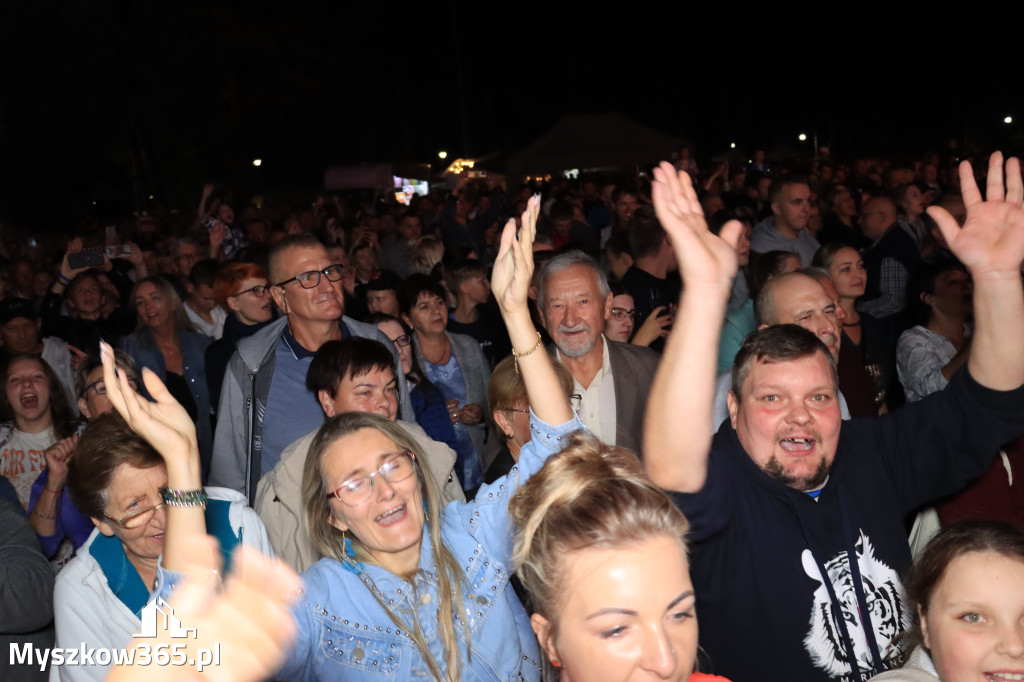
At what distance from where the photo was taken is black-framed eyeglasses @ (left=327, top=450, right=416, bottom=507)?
251 cm

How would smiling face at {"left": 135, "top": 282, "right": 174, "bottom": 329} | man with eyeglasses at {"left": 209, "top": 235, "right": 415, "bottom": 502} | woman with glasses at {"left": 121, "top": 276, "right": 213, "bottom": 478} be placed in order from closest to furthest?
man with eyeglasses at {"left": 209, "top": 235, "right": 415, "bottom": 502} → woman with glasses at {"left": 121, "top": 276, "right": 213, "bottom": 478} → smiling face at {"left": 135, "top": 282, "right": 174, "bottom": 329}

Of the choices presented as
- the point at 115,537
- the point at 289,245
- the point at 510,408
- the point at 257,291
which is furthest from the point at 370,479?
the point at 257,291

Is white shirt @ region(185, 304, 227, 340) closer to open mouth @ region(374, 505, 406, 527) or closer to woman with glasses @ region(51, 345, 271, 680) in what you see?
woman with glasses @ region(51, 345, 271, 680)

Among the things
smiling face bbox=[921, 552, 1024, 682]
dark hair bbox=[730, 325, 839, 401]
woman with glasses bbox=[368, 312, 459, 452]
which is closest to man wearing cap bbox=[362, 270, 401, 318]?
woman with glasses bbox=[368, 312, 459, 452]

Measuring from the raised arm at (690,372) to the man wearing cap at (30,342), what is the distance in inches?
198

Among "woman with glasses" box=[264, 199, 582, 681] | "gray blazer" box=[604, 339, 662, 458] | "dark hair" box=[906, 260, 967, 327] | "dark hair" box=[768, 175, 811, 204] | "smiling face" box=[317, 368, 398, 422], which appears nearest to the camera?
"woman with glasses" box=[264, 199, 582, 681]

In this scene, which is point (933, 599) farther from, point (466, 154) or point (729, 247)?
point (466, 154)

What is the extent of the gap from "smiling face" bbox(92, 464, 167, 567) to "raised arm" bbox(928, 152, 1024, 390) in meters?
2.36

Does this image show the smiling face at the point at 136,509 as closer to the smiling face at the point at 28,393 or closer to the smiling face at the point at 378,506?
the smiling face at the point at 378,506

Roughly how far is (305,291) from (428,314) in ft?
4.00

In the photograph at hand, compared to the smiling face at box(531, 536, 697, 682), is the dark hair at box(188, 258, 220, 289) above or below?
above

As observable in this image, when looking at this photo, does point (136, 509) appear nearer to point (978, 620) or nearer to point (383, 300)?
point (978, 620)

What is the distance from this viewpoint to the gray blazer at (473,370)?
17.3 ft

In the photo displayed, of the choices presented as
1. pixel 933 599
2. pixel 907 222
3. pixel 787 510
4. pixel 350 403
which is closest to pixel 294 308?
pixel 350 403
